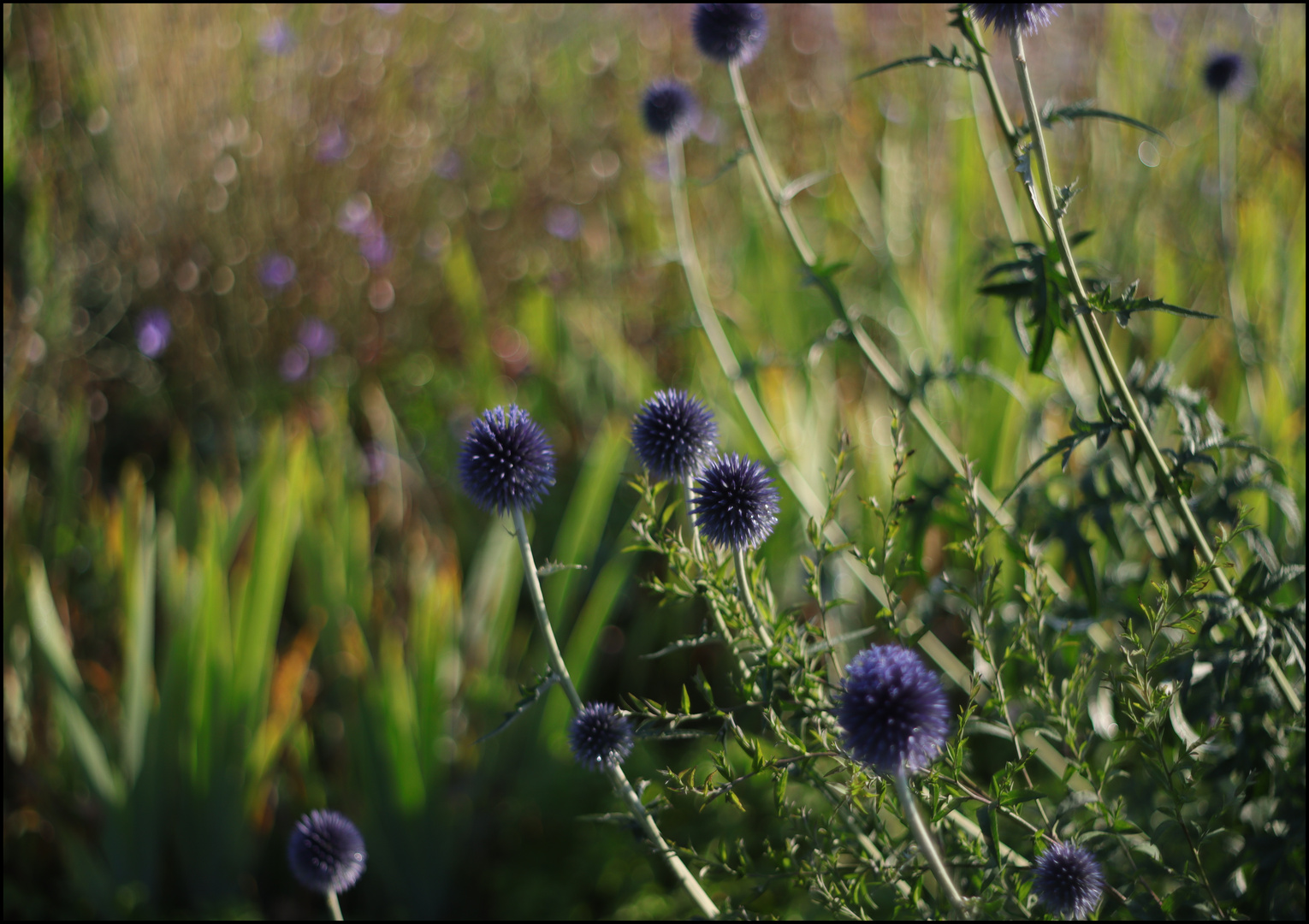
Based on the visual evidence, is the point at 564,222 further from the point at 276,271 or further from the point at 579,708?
the point at 579,708

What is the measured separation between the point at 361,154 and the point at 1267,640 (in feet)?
10.8

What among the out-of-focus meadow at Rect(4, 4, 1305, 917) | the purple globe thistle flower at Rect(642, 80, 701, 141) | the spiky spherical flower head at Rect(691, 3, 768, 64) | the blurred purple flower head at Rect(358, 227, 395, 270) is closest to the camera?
the spiky spherical flower head at Rect(691, 3, 768, 64)

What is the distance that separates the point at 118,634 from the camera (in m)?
2.22

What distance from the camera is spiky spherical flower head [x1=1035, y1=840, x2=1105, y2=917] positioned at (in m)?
0.96

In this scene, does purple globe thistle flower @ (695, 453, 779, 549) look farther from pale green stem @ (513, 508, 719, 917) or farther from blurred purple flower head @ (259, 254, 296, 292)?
blurred purple flower head @ (259, 254, 296, 292)

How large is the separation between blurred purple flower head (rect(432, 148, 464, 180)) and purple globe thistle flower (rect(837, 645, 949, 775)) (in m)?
3.04

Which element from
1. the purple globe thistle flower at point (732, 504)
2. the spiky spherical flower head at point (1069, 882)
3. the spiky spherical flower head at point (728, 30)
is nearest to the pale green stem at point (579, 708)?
the purple globe thistle flower at point (732, 504)

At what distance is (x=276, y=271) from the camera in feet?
9.82

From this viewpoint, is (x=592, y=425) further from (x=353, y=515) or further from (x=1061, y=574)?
(x=1061, y=574)

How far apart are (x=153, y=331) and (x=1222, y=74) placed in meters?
3.00

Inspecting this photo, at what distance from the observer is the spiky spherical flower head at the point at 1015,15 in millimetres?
1134

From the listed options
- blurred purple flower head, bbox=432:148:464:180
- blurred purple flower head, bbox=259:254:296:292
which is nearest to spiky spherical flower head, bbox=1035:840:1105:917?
blurred purple flower head, bbox=259:254:296:292

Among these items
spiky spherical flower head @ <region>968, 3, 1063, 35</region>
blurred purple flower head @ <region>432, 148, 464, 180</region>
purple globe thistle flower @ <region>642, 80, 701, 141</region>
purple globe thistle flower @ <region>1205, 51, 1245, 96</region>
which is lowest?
spiky spherical flower head @ <region>968, 3, 1063, 35</region>

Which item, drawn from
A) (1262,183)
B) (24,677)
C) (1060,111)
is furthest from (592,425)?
(1262,183)
